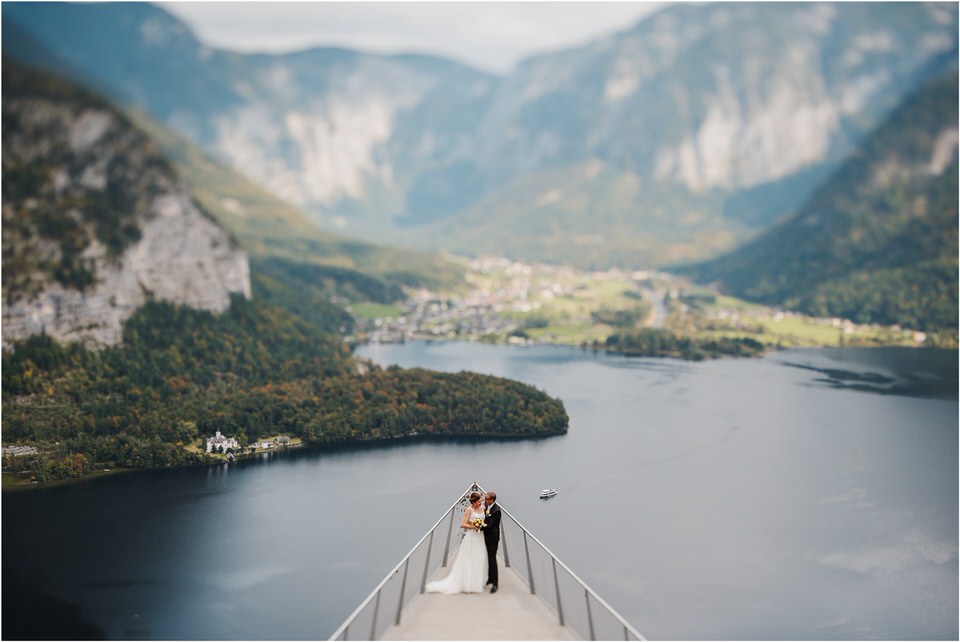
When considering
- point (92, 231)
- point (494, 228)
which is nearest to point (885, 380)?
point (92, 231)

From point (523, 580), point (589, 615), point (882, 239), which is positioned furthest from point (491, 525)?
point (882, 239)

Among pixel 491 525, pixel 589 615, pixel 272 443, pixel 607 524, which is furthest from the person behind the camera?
pixel 272 443

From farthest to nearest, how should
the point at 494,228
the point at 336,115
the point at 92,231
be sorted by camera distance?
the point at 336,115 → the point at 494,228 → the point at 92,231

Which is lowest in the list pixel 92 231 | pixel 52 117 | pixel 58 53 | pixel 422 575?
pixel 422 575

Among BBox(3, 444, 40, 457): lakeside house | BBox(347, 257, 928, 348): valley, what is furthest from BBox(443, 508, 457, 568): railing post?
BBox(347, 257, 928, 348): valley

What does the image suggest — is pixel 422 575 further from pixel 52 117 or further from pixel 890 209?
pixel 890 209

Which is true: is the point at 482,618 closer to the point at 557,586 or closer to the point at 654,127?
the point at 557,586
